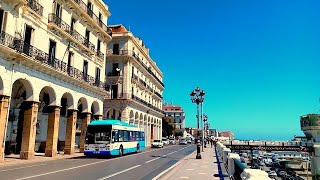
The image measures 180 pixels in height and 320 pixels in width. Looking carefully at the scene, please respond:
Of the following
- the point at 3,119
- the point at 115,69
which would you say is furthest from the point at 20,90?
the point at 115,69

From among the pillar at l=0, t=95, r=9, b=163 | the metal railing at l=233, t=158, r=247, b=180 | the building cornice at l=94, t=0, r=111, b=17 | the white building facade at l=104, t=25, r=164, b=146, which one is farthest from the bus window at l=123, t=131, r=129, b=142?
the metal railing at l=233, t=158, r=247, b=180

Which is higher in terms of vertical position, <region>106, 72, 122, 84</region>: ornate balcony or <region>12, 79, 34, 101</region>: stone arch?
<region>106, 72, 122, 84</region>: ornate balcony

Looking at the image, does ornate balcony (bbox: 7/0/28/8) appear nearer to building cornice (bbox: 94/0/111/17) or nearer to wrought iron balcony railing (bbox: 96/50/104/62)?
building cornice (bbox: 94/0/111/17)

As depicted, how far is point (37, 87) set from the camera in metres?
20.2

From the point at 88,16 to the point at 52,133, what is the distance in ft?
39.5

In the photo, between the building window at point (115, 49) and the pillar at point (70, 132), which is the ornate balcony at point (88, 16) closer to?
the pillar at point (70, 132)

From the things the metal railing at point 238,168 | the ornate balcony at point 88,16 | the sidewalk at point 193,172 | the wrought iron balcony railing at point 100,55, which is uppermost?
the ornate balcony at point 88,16

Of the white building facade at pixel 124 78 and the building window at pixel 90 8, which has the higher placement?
the building window at pixel 90 8

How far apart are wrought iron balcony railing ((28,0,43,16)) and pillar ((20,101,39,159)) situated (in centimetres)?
671

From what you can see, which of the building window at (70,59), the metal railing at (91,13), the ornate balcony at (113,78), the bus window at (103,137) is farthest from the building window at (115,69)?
the bus window at (103,137)

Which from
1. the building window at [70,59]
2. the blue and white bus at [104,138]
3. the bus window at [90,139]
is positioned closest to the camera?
the blue and white bus at [104,138]

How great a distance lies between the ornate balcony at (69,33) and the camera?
2205cm

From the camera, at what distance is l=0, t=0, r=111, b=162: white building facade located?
1744 cm

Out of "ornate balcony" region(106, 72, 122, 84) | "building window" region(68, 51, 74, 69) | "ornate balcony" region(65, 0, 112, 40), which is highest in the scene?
"ornate balcony" region(65, 0, 112, 40)
